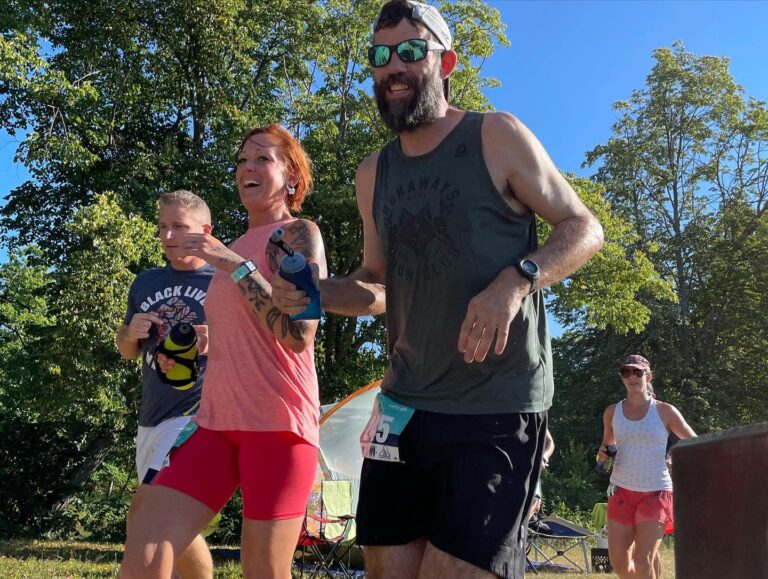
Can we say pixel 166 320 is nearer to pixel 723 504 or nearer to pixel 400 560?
pixel 400 560

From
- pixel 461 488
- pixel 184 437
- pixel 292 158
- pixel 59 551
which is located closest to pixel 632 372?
pixel 292 158

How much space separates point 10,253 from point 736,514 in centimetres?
1968

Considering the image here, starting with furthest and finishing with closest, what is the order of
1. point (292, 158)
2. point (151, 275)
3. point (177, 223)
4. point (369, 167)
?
1. point (151, 275)
2. point (177, 223)
3. point (292, 158)
4. point (369, 167)

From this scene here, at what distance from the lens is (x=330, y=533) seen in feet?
33.0

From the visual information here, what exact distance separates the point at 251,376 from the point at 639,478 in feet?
14.1

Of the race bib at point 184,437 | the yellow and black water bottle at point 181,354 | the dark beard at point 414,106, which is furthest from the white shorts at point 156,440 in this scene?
the dark beard at point 414,106

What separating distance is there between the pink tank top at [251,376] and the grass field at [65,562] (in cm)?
600

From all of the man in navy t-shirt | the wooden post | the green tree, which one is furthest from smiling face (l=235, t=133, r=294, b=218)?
the green tree

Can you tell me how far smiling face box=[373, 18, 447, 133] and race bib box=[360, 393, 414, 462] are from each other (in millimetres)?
821

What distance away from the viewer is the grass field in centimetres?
862

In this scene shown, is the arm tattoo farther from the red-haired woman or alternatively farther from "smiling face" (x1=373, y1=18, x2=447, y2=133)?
"smiling face" (x1=373, y1=18, x2=447, y2=133)

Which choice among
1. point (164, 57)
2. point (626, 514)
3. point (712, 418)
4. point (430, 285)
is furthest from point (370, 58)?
point (712, 418)

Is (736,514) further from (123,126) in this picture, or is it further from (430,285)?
(123,126)

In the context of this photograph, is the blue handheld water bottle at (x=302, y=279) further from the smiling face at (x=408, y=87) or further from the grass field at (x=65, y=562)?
the grass field at (x=65, y=562)
